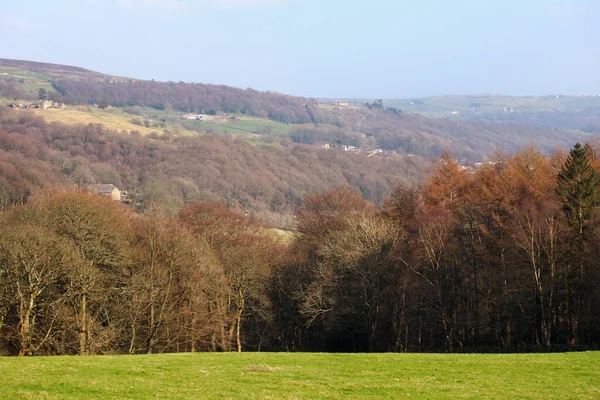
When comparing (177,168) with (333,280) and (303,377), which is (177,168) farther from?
(303,377)

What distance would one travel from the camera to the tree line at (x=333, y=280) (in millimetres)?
36219

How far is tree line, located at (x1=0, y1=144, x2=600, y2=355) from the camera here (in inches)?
1426

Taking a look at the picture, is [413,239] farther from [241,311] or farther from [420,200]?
[241,311]

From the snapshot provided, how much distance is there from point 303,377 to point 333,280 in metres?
25.3

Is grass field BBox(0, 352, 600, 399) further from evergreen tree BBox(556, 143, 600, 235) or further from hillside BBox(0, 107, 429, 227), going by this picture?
hillside BBox(0, 107, 429, 227)

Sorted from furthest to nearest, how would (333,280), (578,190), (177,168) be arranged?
(177,168) → (333,280) → (578,190)

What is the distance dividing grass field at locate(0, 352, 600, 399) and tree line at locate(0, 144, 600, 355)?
1141cm

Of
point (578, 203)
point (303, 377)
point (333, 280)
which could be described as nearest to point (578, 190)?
point (578, 203)

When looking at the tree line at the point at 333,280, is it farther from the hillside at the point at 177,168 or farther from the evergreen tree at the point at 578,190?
the hillside at the point at 177,168

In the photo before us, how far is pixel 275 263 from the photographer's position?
174ft

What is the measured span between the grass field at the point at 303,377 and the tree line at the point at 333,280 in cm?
1141

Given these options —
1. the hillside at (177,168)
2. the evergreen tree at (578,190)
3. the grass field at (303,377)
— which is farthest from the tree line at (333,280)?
the hillside at (177,168)

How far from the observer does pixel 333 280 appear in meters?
46.5

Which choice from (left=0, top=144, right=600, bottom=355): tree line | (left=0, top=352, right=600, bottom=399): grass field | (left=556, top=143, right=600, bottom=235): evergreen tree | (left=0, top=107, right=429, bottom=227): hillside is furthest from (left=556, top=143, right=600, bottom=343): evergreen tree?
(left=0, top=107, right=429, bottom=227): hillside
